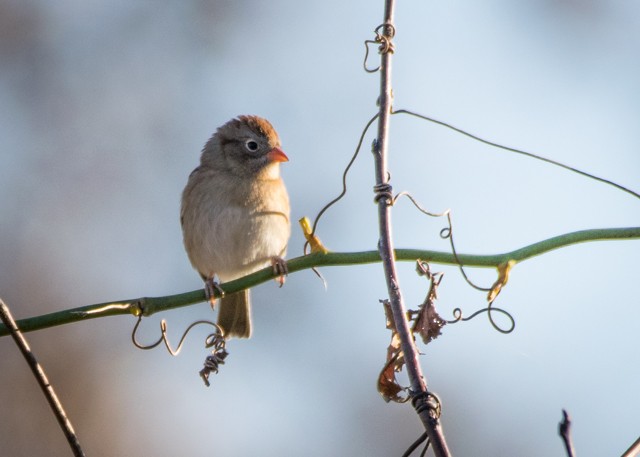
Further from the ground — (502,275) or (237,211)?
(237,211)

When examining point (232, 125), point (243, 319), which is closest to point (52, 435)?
point (243, 319)

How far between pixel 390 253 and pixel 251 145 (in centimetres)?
381

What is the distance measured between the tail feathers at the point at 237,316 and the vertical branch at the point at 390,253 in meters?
3.20

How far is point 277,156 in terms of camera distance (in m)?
5.90

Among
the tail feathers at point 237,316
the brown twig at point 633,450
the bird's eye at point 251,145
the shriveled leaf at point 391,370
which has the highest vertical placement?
the bird's eye at point 251,145

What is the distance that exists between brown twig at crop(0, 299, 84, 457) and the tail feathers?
343cm

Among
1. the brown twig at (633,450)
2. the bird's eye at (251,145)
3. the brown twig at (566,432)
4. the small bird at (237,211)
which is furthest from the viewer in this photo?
the bird's eye at (251,145)

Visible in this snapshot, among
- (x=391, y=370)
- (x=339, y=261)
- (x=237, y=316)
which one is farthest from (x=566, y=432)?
(x=237, y=316)

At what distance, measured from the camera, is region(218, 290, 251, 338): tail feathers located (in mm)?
5848

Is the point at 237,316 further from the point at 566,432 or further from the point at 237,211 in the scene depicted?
the point at 566,432

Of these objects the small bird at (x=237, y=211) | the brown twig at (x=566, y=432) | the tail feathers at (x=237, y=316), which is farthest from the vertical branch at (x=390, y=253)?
the tail feathers at (x=237, y=316)

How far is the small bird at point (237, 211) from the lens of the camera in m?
5.47

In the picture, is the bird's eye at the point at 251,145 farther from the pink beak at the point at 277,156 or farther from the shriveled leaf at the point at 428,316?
the shriveled leaf at the point at 428,316

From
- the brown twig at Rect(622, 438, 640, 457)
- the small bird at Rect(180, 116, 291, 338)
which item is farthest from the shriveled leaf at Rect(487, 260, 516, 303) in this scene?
the small bird at Rect(180, 116, 291, 338)
